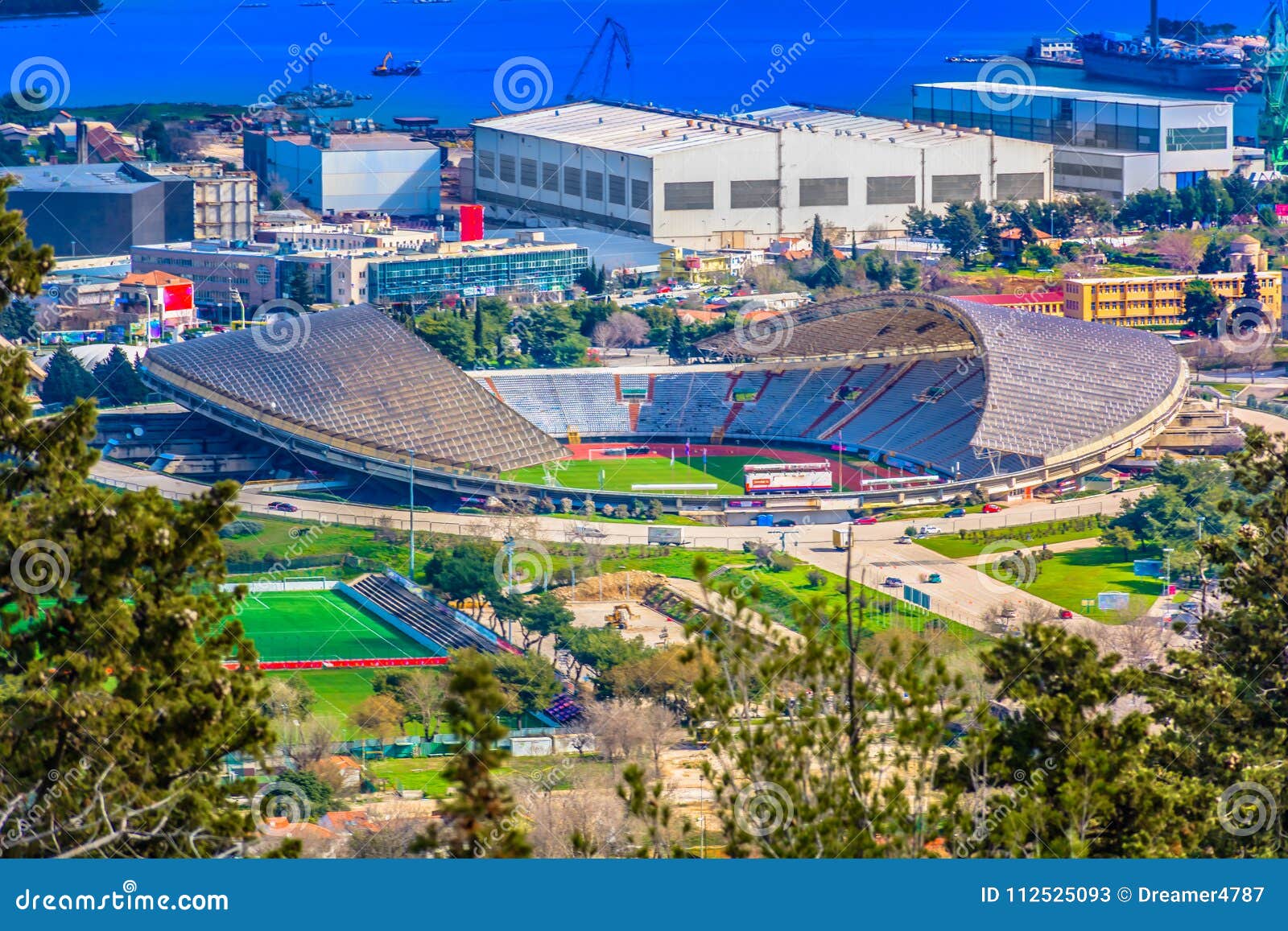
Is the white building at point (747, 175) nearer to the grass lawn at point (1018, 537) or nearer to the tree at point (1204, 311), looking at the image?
the tree at point (1204, 311)

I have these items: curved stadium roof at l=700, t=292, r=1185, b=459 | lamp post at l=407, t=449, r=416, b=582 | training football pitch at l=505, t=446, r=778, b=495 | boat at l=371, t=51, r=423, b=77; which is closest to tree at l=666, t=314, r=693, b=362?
curved stadium roof at l=700, t=292, r=1185, b=459

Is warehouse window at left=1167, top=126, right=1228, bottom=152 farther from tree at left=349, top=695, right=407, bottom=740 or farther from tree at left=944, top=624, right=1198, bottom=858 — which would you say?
tree at left=944, top=624, right=1198, bottom=858

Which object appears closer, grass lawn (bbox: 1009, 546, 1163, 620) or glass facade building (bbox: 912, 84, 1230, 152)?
grass lawn (bbox: 1009, 546, 1163, 620)

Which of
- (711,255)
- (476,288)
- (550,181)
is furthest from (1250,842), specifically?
(550,181)

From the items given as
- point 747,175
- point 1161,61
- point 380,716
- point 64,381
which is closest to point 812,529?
point 380,716

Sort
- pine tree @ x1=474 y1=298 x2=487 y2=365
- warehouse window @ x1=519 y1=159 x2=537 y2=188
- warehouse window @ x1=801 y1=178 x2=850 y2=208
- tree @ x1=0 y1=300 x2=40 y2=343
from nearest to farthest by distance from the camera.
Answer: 1. pine tree @ x1=474 y1=298 x2=487 y2=365
2. tree @ x1=0 y1=300 x2=40 y2=343
3. warehouse window @ x1=801 y1=178 x2=850 y2=208
4. warehouse window @ x1=519 y1=159 x2=537 y2=188

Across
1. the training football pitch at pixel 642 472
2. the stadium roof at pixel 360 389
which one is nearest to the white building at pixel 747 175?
the stadium roof at pixel 360 389

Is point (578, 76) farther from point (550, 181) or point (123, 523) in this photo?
point (123, 523)
